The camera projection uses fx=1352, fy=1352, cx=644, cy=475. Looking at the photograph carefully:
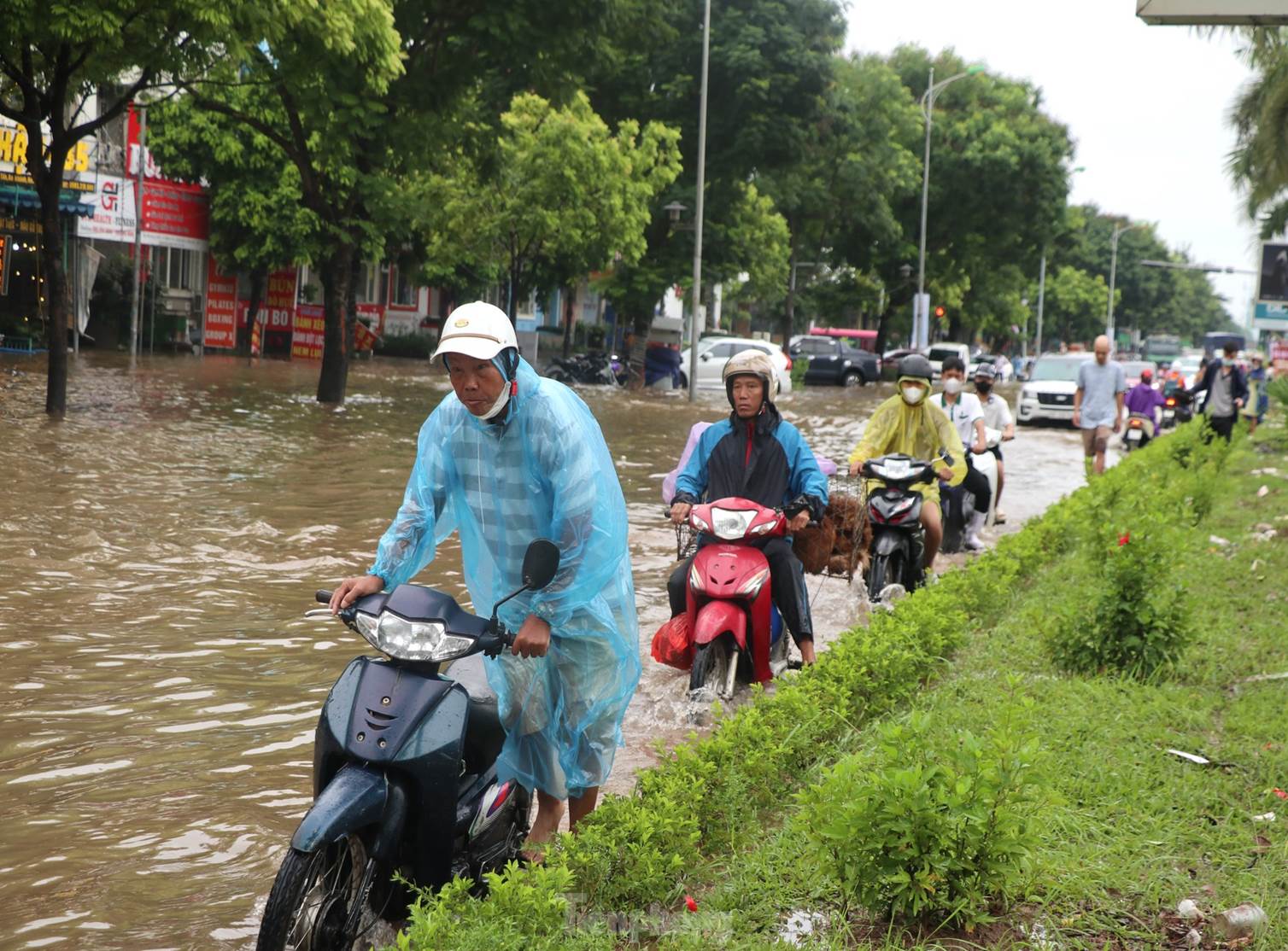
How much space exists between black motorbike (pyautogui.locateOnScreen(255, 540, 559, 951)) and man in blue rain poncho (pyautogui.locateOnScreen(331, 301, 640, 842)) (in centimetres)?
27

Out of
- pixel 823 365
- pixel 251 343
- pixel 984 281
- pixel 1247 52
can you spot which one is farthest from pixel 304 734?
pixel 984 281

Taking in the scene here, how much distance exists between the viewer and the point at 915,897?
10.8ft

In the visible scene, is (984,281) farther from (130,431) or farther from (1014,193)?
(130,431)

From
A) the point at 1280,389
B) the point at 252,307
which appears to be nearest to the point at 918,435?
the point at 1280,389

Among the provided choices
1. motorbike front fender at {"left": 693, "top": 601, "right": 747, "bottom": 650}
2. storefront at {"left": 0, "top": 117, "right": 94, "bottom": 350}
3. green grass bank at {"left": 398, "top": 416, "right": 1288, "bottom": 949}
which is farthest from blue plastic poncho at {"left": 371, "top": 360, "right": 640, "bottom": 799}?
storefront at {"left": 0, "top": 117, "right": 94, "bottom": 350}

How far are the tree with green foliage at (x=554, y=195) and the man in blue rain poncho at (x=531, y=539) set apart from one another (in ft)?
88.3

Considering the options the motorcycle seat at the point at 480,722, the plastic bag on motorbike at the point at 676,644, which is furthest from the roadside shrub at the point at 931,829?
the plastic bag on motorbike at the point at 676,644

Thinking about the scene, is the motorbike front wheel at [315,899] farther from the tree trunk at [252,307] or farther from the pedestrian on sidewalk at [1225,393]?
the tree trunk at [252,307]

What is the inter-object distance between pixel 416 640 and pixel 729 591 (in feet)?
9.40

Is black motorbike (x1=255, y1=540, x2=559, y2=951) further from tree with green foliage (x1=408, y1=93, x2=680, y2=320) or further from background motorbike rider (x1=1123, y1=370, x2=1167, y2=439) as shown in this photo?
tree with green foliage (x1=408, y1=93, x2=680, y2=320)

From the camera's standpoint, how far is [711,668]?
6137mm

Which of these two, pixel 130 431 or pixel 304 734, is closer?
pixel 304 734

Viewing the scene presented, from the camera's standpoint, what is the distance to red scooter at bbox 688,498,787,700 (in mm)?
6051

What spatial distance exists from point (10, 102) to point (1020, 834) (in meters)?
23.4
